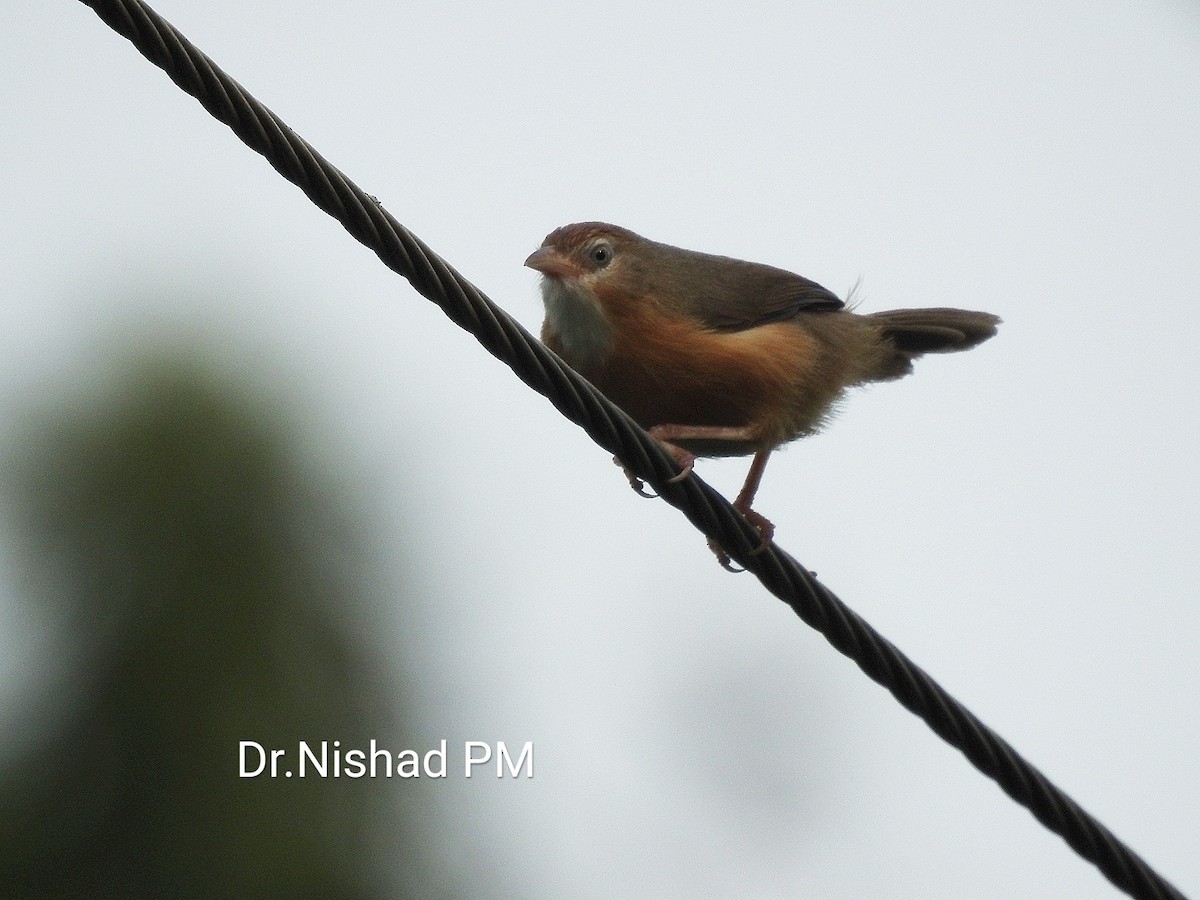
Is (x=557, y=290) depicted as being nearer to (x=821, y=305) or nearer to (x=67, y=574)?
(x=821, y=305)

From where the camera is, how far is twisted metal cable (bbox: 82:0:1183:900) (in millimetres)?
2605

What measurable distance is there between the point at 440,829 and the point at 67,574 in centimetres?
606

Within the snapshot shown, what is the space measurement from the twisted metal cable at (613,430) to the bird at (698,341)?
49.5 inches

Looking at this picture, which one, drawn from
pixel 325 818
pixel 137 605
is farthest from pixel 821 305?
pixel 137 605

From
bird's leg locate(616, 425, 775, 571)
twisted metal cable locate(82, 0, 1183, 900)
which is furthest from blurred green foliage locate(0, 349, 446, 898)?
twisted metal cable locate(82, 0, 1183, 900)

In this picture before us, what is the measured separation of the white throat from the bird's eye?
21 centimetres

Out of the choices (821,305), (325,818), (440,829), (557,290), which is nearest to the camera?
(557,290)

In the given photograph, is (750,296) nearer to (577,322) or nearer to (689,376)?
(689,376)

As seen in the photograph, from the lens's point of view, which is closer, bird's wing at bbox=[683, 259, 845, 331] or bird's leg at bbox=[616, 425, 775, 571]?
bird's leg at bbox=[616, 425, 775, 571]

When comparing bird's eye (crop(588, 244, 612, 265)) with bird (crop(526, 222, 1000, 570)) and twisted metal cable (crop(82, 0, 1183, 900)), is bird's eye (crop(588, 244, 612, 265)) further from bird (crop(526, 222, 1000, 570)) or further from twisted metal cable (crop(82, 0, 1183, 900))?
twisted metal cable (crop(82, 0, 1183, 900))

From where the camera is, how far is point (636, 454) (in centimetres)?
311

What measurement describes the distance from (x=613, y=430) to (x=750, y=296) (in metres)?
2.34

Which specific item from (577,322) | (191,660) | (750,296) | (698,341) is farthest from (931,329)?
(191,660)

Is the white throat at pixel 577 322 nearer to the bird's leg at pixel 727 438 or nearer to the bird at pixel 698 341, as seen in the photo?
the bird at pixel 698 341
